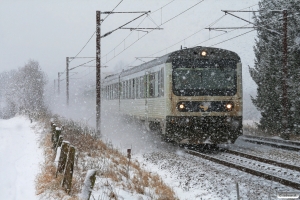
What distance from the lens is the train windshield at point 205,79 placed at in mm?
12453

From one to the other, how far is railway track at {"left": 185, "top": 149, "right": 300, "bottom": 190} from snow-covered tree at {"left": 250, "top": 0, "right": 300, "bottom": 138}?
6144 mm

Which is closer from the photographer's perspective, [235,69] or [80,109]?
[235,69]

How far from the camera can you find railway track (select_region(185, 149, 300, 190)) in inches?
310

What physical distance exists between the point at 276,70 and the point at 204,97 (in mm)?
7473

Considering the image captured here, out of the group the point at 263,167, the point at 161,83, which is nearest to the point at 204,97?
the point at 161,83

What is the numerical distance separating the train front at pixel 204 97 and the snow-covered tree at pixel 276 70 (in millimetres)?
5166

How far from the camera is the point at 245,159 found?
36.3 ft

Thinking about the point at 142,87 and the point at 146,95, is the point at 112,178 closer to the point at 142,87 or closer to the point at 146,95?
the point at 146,95

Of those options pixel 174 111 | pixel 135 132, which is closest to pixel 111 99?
pixel 135 132

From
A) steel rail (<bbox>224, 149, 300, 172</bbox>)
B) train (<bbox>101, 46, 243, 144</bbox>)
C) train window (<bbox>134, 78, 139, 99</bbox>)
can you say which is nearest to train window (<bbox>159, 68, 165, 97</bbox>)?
train (<bbox>101, 46, 243, 144</bbox>)

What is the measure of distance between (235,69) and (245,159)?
3.06 meters

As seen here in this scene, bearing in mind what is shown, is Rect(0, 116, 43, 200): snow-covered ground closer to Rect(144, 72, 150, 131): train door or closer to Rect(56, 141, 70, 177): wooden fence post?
Rect(56, 141, 70, 177): wooden fence post

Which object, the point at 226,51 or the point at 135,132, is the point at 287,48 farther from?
the point at 135,132

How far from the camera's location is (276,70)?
18.6 meters
